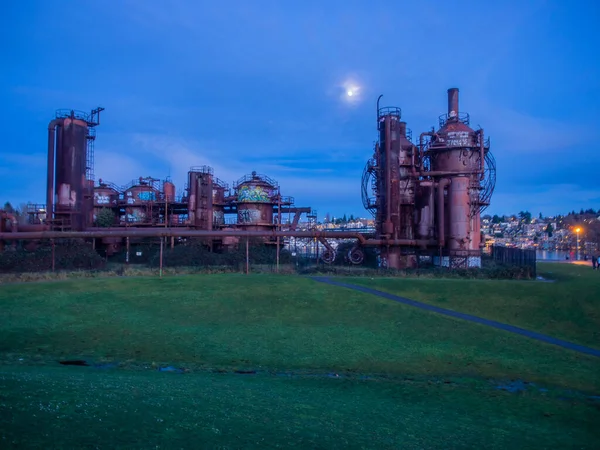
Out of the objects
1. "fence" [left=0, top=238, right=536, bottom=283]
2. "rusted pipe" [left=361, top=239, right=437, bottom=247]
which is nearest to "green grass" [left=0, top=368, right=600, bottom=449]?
"fence" [left=0, top=238, right=536, bottom=283]

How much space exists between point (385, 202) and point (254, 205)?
19.5 metres

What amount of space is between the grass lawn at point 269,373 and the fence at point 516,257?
1298 cm

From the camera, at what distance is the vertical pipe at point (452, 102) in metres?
43.8

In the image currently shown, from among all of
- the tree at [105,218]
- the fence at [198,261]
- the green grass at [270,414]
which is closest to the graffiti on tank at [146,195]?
the tree at [105,218]

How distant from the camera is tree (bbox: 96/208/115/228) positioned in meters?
57.6

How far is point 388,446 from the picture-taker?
730cm

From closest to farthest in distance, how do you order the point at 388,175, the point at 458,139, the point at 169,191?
the point at 458,139
the point at 388,175
the point at 169,191

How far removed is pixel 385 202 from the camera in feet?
136

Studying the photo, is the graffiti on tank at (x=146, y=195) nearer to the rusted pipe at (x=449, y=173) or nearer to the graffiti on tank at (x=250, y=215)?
the graffiti on tank at (x=250, y=215)

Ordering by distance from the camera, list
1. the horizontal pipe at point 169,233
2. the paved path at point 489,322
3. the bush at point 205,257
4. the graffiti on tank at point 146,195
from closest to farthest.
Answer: the paved path at point 489,322 → the horizontal pipe at point 169,233 → the bush at point 205,257 → the graffiti on tank at point 146,195

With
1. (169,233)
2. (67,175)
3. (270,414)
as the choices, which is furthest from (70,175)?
(270,414)

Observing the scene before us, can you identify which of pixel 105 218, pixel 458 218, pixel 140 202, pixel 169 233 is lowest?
pixel 169 233

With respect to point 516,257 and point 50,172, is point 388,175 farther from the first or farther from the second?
point 50,172

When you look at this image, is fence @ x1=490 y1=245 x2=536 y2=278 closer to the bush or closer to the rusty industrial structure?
the rusty industrial structure
